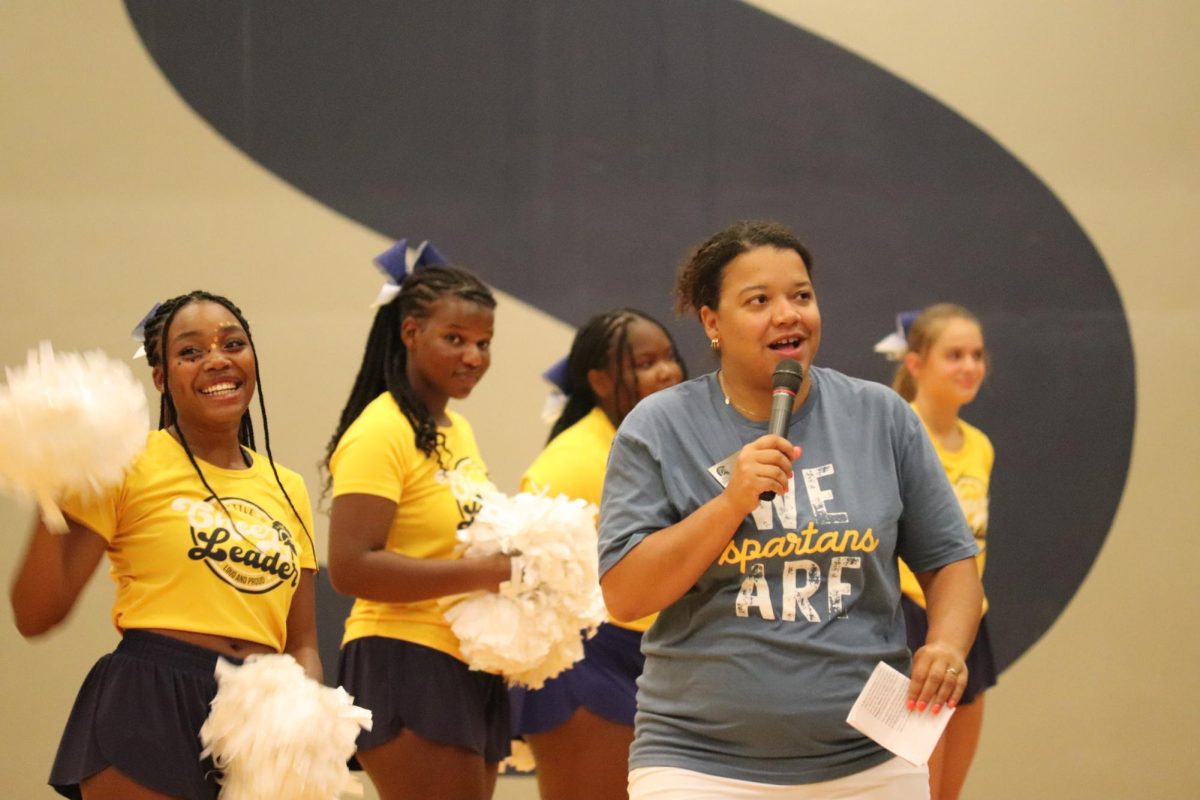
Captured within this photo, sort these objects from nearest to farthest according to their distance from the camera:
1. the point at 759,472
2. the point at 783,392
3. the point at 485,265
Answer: the point at 759,472 < the point at 783,392 < the point at 485,265

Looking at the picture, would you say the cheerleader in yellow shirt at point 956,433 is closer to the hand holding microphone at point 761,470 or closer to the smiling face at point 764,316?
the smiling face at point 764,316

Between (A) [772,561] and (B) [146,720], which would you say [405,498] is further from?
(A) [772,561]

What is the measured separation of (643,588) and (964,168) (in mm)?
3440

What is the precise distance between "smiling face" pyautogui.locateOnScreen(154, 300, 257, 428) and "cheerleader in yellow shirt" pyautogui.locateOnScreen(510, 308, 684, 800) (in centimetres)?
88

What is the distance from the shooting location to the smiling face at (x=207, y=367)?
2523 millimetres

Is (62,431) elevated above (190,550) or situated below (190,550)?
above

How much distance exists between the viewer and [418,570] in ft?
9.56

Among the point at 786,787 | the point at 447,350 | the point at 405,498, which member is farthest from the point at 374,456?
the point at 786,787

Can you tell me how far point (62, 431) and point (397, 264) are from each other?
1392mm

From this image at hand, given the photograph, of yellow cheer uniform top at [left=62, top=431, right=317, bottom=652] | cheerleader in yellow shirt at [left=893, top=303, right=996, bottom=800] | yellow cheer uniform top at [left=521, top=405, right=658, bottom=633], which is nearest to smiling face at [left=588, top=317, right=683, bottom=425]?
yellow cheer uniform top at [left=521, top=405, right=658, bottom=633]

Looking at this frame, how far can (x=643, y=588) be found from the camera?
1993mm

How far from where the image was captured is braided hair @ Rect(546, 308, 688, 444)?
3625 mm

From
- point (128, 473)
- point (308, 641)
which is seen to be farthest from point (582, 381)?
point (128, 473)

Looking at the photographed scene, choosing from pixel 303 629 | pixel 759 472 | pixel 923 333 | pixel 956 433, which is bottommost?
pixel 303 629
